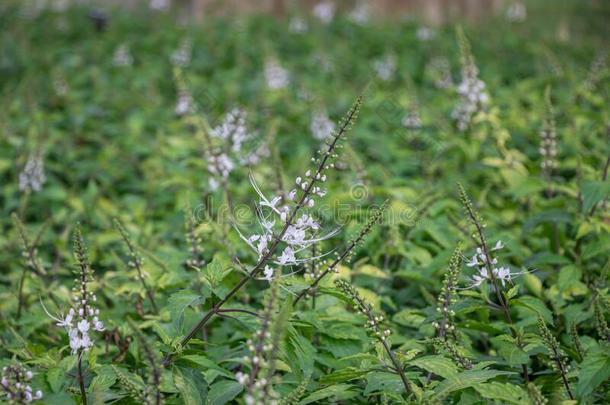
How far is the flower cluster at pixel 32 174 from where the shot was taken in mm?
5391

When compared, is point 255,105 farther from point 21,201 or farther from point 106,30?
point 106,30

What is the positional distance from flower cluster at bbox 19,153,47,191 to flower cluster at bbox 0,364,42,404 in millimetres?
3029

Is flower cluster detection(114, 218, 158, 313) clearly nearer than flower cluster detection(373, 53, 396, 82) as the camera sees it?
Yes

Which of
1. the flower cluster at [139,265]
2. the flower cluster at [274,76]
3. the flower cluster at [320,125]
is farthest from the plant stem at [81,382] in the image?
the flower cluster at [274,76]

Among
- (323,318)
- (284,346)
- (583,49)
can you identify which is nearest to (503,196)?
(323,318)

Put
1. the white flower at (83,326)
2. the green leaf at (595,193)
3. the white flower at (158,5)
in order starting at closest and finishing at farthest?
1. the white flower at (83,326)
2. the green leaf at (595,193)
3. the white flower at (158,5)

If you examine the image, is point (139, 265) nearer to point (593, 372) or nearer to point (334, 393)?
point (334, 393)

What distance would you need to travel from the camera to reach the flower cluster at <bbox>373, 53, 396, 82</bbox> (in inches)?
335

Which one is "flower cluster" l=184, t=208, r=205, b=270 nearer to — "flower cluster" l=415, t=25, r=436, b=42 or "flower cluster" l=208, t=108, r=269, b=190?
"flower cluster" l=208, t=108, r=269, b=190

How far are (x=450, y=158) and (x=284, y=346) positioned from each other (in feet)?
11.5

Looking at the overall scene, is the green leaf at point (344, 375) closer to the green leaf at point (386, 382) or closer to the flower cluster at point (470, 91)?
the green leaf at point (386, 382)

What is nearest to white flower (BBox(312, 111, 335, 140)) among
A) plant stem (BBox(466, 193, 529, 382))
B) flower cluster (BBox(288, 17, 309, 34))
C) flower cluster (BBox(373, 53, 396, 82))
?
flower cluster (BBox(373, 53, 396, 82))

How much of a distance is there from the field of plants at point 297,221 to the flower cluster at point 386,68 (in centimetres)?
3

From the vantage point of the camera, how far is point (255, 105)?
7.29 m
